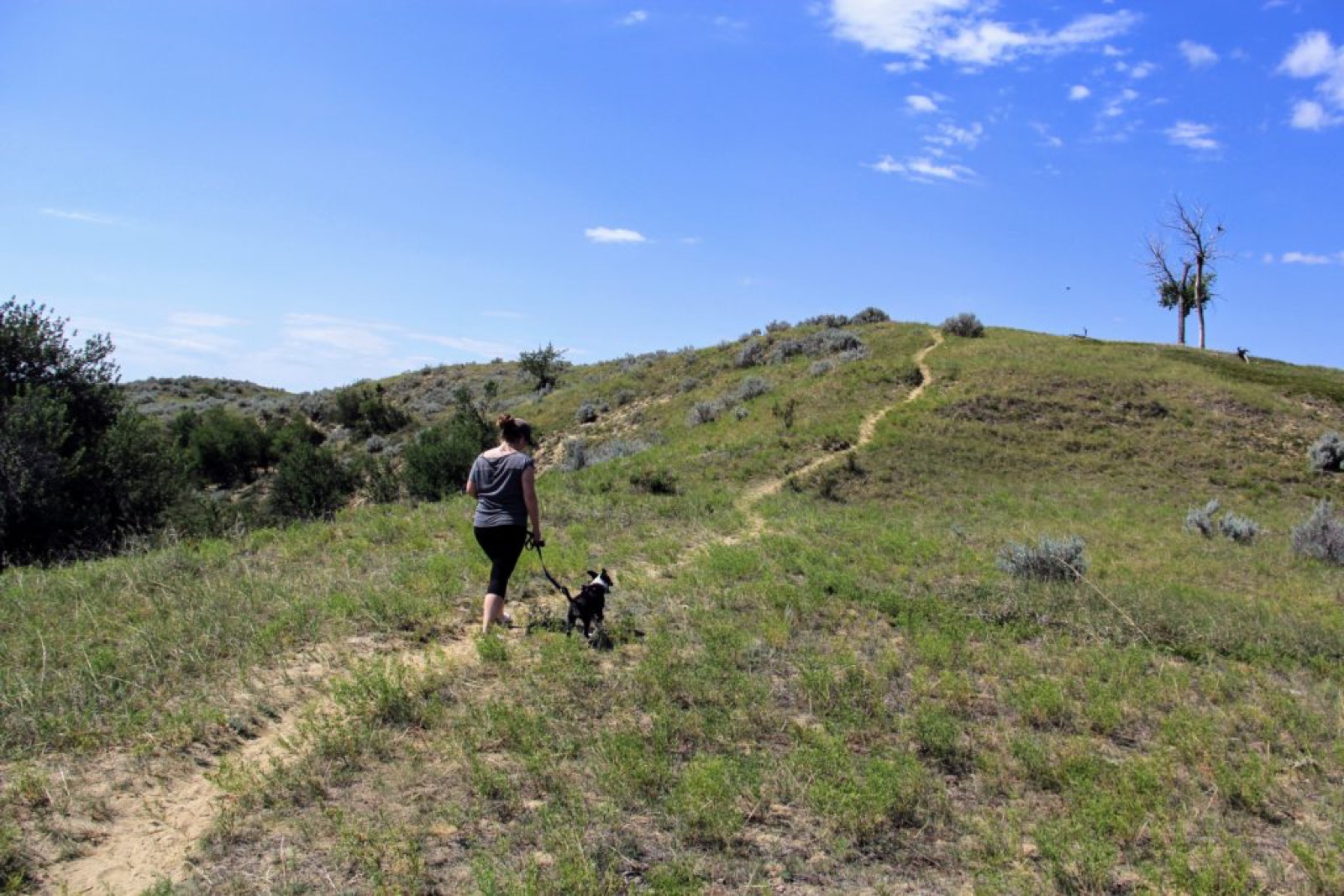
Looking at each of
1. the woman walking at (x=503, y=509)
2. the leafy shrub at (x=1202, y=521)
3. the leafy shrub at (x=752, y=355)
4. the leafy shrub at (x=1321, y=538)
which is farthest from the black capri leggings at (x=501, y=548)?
the leafy shrub at (x=752, y=355)

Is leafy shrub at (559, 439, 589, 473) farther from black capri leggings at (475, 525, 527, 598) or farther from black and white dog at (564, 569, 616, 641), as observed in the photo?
black and white dog at (564, 569, 616, 641)

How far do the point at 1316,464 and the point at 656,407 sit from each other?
68.6ft

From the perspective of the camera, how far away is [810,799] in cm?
492

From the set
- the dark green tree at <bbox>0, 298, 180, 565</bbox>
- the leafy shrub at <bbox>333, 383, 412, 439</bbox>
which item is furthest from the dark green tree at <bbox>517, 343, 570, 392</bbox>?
the dark green tree at <bbox>0, 298, 180, 565</bbox>

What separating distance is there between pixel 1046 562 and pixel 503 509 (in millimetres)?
8203

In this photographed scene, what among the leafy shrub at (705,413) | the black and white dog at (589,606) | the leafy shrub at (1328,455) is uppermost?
the leafy shrub at (705,413)

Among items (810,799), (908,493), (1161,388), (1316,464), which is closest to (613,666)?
(810,799)

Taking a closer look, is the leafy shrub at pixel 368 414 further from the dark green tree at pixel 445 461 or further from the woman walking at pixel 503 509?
the woman walking at pixel 503 509

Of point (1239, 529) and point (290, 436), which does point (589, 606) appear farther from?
point (290, 436)

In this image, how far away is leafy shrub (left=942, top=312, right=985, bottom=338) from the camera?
32781mm

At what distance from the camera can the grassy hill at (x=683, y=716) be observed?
427cm

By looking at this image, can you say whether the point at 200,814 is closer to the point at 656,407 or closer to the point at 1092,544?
the point at 1092,544

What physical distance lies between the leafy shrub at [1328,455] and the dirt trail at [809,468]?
10.4 metres

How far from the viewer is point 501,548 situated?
7484mm
